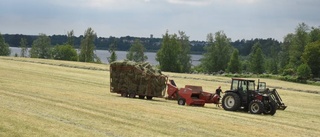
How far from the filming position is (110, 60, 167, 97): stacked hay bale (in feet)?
91.3

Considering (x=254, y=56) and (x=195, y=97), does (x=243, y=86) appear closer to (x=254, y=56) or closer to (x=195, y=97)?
(x=195, y=97)

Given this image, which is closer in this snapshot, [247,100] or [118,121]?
[118,121]

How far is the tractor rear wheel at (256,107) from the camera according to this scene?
73.9 ft

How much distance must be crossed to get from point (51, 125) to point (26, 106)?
14.5 feet

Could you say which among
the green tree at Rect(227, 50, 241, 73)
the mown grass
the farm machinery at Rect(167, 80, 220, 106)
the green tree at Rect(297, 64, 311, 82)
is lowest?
the mown grass

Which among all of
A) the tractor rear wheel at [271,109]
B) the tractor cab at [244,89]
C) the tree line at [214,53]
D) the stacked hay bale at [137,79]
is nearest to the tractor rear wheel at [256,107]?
the tractor rear wheel at [271,109]

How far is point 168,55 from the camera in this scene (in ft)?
342

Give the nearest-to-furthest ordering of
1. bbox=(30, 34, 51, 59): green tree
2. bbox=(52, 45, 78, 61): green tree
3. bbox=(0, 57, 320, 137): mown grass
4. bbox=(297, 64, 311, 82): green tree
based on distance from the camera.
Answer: bbox=(0, 57, 320, 137): mown grass → bbox=(297, 64, 311, 82): green tree → bbox=(52, 45, 78, 61): green tree → bbox=(30, 34, 51, 59): green tree

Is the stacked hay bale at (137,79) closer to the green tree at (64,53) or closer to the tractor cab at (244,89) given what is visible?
the tractor cab at (244,89)

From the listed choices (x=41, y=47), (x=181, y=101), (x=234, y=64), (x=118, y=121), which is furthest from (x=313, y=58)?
(x=41, y=47)

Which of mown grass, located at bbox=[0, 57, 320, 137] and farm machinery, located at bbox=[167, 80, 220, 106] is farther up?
farm machinery, located at bbox=[167, 80, 220, 106]

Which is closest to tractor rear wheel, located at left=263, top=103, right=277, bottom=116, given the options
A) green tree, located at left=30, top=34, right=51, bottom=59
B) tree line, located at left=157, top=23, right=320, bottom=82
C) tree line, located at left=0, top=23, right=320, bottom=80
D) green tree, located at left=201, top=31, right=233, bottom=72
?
tree line, located at left=157, top=23, right=320, bottom=82

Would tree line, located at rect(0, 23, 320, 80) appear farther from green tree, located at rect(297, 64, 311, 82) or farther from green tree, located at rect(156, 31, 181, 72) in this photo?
green tree, located at rect(297, 64, 311, 82)

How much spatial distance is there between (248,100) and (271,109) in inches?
50.9
